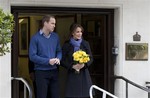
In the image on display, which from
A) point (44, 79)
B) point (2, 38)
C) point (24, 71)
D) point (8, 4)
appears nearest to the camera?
point (2, 38)

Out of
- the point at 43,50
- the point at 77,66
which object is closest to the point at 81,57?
the point at 77,66

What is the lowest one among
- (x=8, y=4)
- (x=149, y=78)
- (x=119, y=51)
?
(x=149, y=78)

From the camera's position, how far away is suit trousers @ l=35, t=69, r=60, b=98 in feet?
22.9

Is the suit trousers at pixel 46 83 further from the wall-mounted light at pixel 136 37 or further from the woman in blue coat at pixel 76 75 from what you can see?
the wall-mounted light at pixel 136 37

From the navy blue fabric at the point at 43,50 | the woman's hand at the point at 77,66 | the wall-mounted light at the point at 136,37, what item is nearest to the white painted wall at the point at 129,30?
the wall-mounted light at the point at 136,37

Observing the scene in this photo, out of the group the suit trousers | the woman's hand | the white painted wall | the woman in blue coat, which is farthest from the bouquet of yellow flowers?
the white painted wall

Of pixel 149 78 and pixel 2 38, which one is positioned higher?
pixel 2 38

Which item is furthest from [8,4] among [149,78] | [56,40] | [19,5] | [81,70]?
[149,78]

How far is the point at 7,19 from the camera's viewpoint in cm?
511

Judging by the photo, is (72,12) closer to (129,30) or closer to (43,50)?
(129,30)

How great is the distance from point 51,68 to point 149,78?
209 centimetres

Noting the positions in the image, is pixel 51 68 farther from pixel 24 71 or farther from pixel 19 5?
pixel 24 71

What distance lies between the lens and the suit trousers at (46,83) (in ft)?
22.9

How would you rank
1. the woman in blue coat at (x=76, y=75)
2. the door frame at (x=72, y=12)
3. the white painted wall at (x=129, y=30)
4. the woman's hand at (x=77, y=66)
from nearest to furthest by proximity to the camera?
1. the woman's hand at (x=77, y=66)
2. the woman in blue coat at (x=76, y=75)
3. the door frame at (x=72, y=12)
4. the white painted wall at (x=129, y=30)
